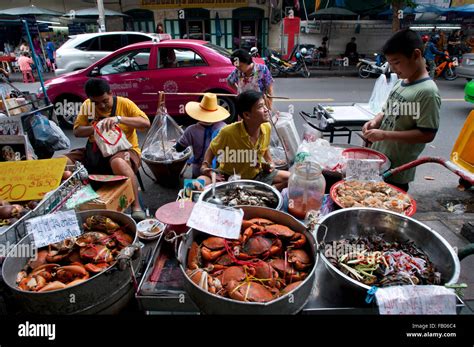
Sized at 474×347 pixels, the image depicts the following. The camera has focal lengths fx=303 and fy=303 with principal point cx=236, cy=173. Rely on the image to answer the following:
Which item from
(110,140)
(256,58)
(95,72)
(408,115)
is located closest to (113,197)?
(110,140)

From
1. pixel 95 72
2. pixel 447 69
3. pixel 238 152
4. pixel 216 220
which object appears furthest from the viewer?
pixel 447 69

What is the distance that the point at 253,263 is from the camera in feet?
4.73

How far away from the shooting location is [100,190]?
2.73m

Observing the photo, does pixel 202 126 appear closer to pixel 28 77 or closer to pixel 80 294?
pixel 80 294

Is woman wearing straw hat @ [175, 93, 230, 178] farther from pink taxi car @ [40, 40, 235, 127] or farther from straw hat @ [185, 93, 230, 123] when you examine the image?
pink taxi car @ [40, 40, 235, 127]

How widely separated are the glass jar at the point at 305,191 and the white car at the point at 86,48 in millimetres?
8515

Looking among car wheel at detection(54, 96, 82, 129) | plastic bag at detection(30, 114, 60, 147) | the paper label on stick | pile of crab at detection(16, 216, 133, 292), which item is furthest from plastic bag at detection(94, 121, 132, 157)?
car wheel at detection(54, 96, 82, 129)

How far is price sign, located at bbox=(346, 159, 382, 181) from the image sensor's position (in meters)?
2.31

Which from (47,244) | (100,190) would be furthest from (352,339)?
(100,190)

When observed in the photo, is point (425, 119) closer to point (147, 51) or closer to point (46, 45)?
point (147, 51)

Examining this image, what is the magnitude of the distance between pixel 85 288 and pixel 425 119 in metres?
2.40

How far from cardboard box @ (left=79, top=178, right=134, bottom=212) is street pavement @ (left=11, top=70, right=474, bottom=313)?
0.79m

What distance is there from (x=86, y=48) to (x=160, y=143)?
273 inches

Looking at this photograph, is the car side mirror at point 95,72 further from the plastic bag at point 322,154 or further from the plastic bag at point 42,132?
the plastic bag at point 322,154
